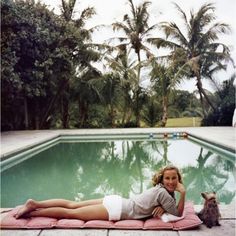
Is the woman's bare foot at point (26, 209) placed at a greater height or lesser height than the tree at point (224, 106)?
lesser

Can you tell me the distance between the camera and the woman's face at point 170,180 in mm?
2664

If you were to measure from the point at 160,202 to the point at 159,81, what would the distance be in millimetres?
9677

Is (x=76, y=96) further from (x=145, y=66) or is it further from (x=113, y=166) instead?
(x=113, y=166)

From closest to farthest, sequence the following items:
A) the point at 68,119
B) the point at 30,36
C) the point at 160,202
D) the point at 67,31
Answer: the point at 160,202 < the point at 30,36 < the point at 67,31 < the point at 68,119

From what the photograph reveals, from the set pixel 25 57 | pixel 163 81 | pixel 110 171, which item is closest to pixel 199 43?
pixel 163 81

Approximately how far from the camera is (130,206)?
2.74 m

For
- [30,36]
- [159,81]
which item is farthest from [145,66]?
[30,36]

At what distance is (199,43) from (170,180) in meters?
10.9

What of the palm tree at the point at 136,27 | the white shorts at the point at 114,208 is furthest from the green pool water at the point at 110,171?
the palm tree at the point at 136,27

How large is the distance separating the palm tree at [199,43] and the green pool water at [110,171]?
4917 mm

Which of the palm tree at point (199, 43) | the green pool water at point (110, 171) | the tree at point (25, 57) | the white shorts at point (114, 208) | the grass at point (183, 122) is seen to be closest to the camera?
the white shorts at point (114, 208)

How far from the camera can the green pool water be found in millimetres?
4438

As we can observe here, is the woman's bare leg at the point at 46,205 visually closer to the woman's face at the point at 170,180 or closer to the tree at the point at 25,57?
the woman's face at the point at 170,180

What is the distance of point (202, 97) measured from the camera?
13.2 metres
